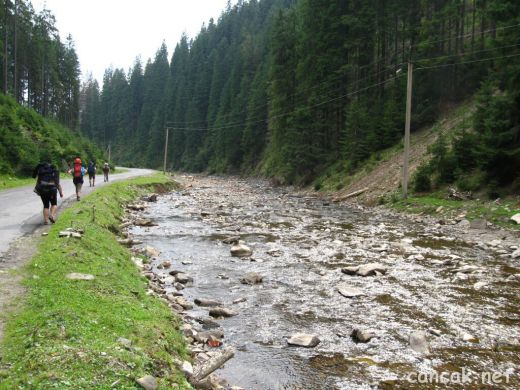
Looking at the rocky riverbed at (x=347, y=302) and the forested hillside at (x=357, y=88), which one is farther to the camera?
the forested hillside at (x=357, y=88)

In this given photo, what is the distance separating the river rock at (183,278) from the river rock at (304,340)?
425cm

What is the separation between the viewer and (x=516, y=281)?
35.8 ft

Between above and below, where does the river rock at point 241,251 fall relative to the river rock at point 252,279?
above

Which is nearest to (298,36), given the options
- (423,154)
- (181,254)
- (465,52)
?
(465,52)

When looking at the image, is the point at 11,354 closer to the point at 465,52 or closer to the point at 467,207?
the point at 467,207

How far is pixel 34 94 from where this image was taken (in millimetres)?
81250

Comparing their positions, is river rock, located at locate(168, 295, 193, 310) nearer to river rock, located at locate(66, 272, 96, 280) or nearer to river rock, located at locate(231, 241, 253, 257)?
river rock, located at locate(66, 272, 96, 280)

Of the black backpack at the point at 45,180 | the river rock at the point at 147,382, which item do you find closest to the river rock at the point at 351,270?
the river rock at the point at 147,382

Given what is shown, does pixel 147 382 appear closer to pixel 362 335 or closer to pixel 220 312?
pixel 220 312

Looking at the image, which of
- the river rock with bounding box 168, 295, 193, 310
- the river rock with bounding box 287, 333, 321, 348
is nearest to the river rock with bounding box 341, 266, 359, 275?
the river rock with bounding box 287, 333, 321, 348

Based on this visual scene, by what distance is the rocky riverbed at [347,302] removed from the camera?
20.8 feet

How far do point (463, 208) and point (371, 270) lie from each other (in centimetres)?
1182

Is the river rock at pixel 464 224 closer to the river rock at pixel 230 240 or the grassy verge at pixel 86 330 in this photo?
the river rock at pixel 230 240

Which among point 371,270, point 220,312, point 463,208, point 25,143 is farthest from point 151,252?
point 25,143
